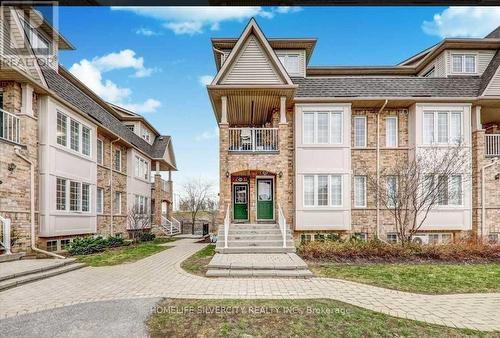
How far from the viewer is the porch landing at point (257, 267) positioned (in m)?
9.15

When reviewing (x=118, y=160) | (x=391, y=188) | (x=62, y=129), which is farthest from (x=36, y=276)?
(x=391, y=188)

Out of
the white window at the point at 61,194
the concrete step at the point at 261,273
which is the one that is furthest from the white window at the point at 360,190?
the white window at the point at 61,194

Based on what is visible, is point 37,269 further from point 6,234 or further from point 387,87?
point 387,87

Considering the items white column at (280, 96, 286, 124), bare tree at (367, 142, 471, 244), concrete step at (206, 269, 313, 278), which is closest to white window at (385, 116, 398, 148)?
bare tree at (367, 142, 471, 244)

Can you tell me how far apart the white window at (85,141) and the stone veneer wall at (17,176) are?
3.60 metres

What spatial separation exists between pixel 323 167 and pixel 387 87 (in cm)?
538

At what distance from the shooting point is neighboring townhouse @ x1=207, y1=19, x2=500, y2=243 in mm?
14320

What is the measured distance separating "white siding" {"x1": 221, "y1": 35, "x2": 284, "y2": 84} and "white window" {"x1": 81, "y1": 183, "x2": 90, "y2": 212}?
8.62m

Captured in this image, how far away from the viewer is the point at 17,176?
11477 mm

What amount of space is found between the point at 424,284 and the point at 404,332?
364 centimetres

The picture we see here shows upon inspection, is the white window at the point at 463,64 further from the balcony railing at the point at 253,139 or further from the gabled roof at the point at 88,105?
the gabled roof at the point at 88,105

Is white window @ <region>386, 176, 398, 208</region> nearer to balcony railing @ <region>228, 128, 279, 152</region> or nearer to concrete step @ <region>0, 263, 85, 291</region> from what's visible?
balcony railing @ <region>228, 128, 279, 152</region>

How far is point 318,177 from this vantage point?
15281 millimetres

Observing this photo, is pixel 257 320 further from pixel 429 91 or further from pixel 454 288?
pixel 429 91
